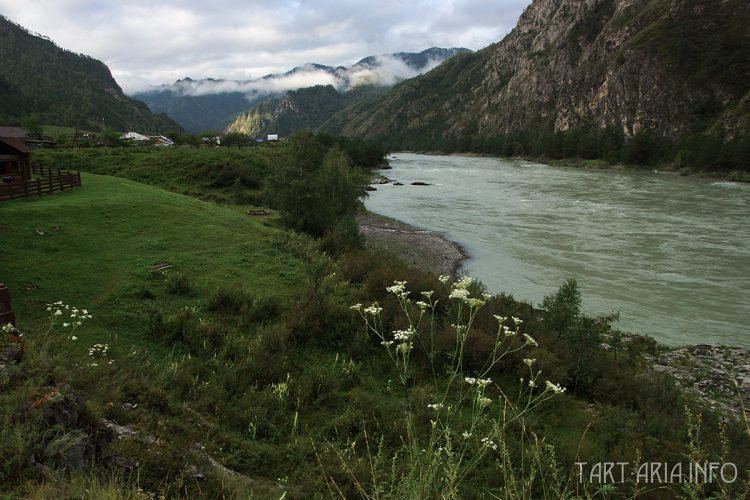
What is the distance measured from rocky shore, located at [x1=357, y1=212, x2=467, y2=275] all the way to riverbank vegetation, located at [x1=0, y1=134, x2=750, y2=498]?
31.1 ft

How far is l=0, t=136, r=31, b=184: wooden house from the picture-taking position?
27.8 metres

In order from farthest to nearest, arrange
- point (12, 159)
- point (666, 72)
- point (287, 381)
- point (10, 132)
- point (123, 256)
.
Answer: point (666, 72), point (10, 132), point (12, 159), point (123, 256), point (287, 381)

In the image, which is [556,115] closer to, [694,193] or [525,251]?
[694,193]

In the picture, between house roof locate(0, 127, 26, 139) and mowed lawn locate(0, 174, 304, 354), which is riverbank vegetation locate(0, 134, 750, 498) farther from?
house roof locate(0, 127, 26, 139)

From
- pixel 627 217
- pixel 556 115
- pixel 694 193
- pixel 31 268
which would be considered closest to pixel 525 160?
pixel 556 115

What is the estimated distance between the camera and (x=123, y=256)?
18875 mm

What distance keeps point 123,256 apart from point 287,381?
12.3 meters

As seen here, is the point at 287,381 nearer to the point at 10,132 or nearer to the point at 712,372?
the point at 712,372

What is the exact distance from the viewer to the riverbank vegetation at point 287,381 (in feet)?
17.1

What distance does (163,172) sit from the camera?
58.3 m

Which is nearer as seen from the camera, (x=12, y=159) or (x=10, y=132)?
(x=12, y=159)

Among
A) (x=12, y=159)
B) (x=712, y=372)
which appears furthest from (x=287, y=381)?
(x=12, y=159)

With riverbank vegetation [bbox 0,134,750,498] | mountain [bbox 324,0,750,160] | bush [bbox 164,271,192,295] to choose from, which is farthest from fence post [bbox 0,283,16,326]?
mountain [bbox 324,0,750,160]

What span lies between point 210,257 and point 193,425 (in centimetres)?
1315
